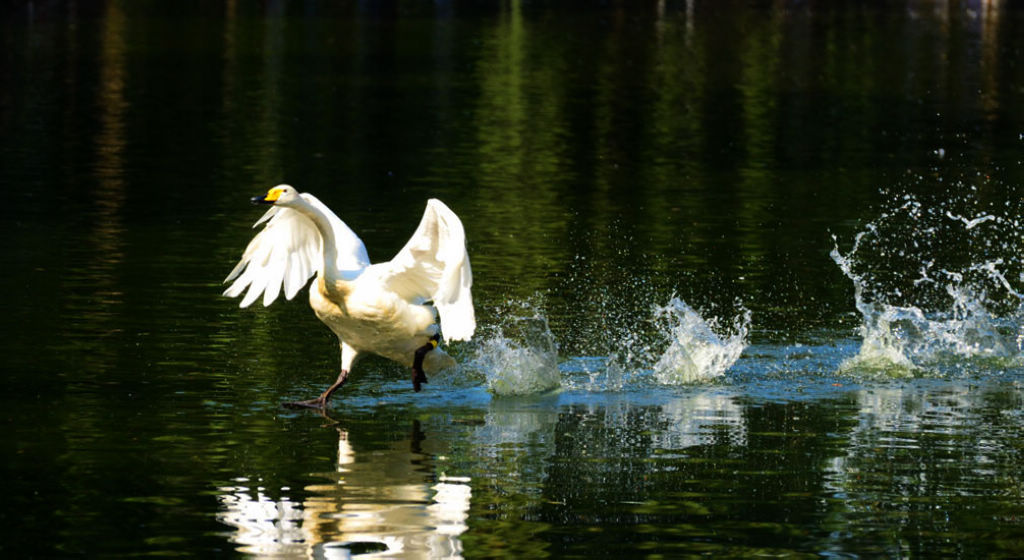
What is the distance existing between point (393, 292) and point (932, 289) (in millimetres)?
7143

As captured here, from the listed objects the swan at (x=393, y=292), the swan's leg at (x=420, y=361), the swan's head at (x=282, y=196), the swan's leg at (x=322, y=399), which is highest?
the swan's head at (x=282, y=196)

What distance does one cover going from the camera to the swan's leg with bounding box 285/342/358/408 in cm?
1298

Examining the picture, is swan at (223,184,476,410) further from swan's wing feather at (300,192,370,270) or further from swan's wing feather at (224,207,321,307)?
swan's wing feather at (224,207,321,307)

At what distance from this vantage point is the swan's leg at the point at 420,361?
43.6 feet

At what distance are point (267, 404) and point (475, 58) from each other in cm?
3642

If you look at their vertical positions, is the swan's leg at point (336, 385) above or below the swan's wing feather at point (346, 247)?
below

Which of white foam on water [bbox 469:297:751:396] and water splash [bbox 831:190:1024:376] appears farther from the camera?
water splash [bbox 831:190:1024:376]

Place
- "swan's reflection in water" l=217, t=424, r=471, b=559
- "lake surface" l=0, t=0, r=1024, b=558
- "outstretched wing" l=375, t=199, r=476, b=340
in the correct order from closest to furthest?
"swan's reflection in water" l=217, t=424, r=471, b=559, "lake surface" l=0, t=0, r=1024, b=558, "outstretched wing" l=375, t=199, r=476, b=340

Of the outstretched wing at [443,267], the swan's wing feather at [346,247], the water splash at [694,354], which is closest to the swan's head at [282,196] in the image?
the swan's wing feather at [346,247]

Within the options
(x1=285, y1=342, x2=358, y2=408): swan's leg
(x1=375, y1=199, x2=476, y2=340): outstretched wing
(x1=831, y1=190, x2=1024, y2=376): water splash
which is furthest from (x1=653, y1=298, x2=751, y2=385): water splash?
(x1=285, y1=342, x2=358, y2=408): swan's leg

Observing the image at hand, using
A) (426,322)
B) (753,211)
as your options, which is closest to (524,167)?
(753,211)

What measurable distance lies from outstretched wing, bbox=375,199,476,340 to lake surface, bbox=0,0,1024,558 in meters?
0.78

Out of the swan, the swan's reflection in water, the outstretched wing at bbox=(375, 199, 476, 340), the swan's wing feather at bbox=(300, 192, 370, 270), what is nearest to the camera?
the swan's reflection in water

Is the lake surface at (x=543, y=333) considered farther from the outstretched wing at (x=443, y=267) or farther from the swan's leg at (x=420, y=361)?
the outstretched wing at (x=443, y=267)
